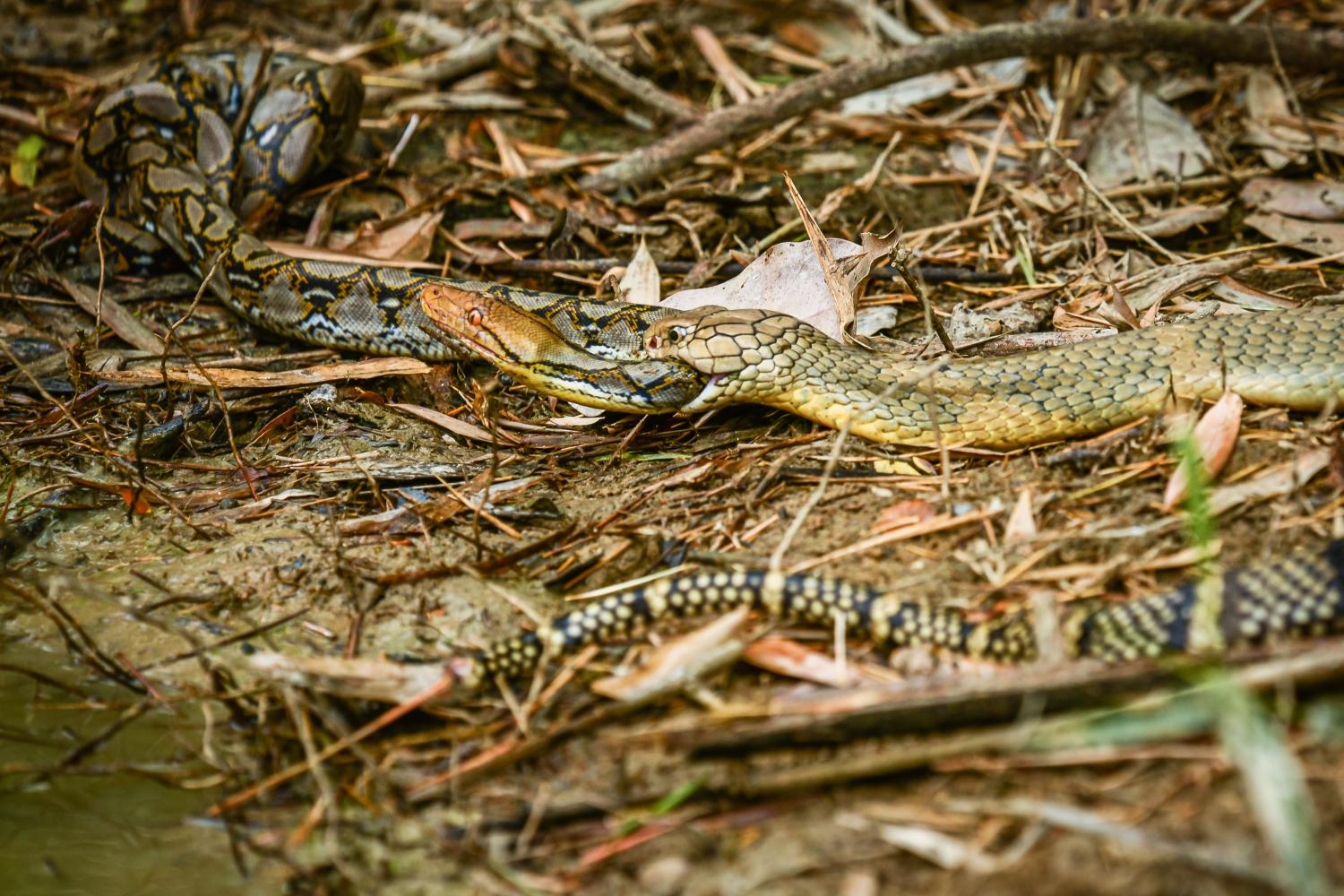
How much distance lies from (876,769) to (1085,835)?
24.6 inches

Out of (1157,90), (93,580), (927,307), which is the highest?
(1157,90)

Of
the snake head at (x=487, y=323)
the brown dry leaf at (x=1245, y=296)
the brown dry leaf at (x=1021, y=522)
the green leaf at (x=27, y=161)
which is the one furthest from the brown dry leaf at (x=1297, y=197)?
the green leaf at (x=27, y=161)

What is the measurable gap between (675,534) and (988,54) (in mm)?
4573

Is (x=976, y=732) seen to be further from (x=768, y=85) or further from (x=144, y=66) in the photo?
(x=144, y=66)

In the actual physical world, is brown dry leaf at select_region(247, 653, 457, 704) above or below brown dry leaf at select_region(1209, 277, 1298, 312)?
below

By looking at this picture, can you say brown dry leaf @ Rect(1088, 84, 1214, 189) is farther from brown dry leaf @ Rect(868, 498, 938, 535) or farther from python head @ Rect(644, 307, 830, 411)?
brown dry leaf @ Rect(868, 498, 938, 535)

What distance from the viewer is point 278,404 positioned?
6.29m

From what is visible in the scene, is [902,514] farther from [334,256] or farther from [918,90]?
[918,90]

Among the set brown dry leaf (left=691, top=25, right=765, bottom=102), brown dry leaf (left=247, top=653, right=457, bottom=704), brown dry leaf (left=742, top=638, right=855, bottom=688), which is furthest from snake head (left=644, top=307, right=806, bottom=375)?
brown dry leaf (left=691, top=25, right=765, bottom=102)

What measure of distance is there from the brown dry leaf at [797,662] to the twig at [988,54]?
14.3 feet

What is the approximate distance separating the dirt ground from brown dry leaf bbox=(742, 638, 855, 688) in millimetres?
40

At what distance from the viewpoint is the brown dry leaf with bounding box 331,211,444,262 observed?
7.36 meters

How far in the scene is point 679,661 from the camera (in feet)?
13.4

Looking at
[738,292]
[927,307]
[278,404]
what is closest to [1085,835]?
[927,307]
